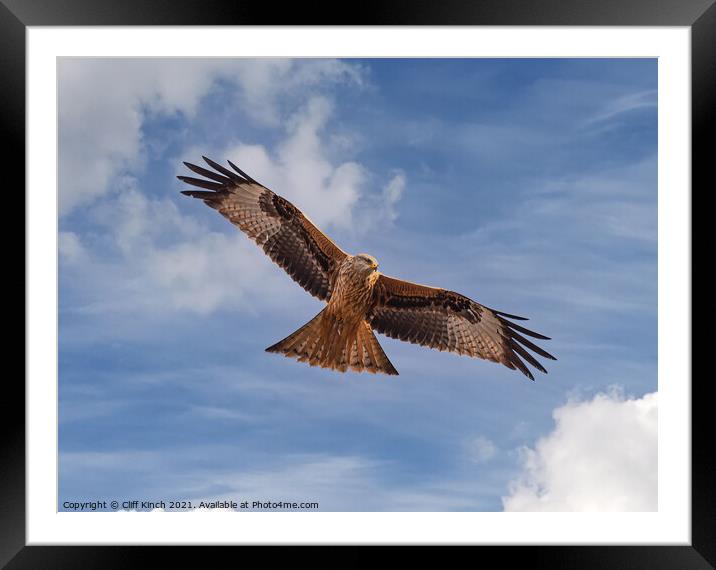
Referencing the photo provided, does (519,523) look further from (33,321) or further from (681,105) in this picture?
(33,321)

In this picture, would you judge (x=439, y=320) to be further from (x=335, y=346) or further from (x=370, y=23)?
(x=370, y=23)

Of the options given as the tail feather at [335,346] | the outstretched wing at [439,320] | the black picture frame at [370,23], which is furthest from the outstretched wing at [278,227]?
the black picture frame at [370,23]

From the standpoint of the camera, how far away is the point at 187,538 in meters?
2.35

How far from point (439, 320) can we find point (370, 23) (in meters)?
1.78

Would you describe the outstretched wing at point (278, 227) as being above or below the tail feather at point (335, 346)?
above

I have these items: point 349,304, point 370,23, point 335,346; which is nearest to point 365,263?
point 349,304

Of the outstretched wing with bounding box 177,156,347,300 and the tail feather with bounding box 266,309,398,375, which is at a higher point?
the outstretched wing with bounding box 177,156,347,300

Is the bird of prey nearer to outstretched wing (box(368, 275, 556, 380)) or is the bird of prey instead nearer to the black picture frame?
outstretched wing (box(368, 275, 556, 380))

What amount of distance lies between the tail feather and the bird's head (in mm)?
323

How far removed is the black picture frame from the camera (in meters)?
2.27

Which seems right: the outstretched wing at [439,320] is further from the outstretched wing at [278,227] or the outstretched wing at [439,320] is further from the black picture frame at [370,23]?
the black picture frame at [370,23]

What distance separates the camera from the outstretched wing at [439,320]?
3553 mm

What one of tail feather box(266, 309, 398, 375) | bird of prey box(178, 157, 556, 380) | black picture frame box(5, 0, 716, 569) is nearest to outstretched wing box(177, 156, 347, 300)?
bird of prey box(178, 157, 556, 380)

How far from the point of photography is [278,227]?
11.4ft
